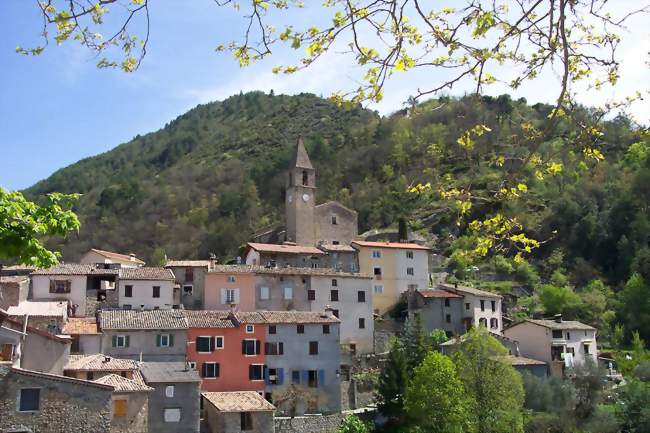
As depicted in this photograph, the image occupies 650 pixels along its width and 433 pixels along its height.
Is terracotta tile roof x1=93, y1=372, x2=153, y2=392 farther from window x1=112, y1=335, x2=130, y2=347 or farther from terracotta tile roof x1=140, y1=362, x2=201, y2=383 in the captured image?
window x1=112, y1=335, x2=130, y2=347

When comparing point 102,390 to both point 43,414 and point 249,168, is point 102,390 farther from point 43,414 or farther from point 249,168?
point 249,168

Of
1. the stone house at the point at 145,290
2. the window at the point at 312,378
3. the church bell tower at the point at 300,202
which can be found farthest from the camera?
the church bell tower at the point at 300,202

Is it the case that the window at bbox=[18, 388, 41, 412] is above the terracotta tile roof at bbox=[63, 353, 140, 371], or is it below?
below

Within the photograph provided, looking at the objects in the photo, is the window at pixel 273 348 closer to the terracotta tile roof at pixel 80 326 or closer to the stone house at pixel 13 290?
the terracotta tile roof at pixel 80 326

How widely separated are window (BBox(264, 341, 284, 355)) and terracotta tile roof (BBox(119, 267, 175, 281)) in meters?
6.98

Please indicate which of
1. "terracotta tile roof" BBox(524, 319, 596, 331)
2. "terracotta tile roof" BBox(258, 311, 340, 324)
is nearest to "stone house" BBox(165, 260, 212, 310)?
"terracotta tile roof" BBox(258, 311, 340, 324)

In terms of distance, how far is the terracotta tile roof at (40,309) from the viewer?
39219 millimetres

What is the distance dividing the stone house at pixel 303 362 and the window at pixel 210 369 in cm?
296

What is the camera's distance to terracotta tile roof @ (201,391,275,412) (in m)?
38.6

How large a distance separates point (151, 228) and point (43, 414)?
226ft

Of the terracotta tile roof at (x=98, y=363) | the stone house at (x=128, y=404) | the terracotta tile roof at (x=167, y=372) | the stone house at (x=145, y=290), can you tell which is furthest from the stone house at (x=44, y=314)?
the stone house at (x=128, y=404)

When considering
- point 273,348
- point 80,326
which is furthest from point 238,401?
point 80,326

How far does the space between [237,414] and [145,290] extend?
1072 cm

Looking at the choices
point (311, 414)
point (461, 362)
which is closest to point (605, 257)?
point (461, 362)
